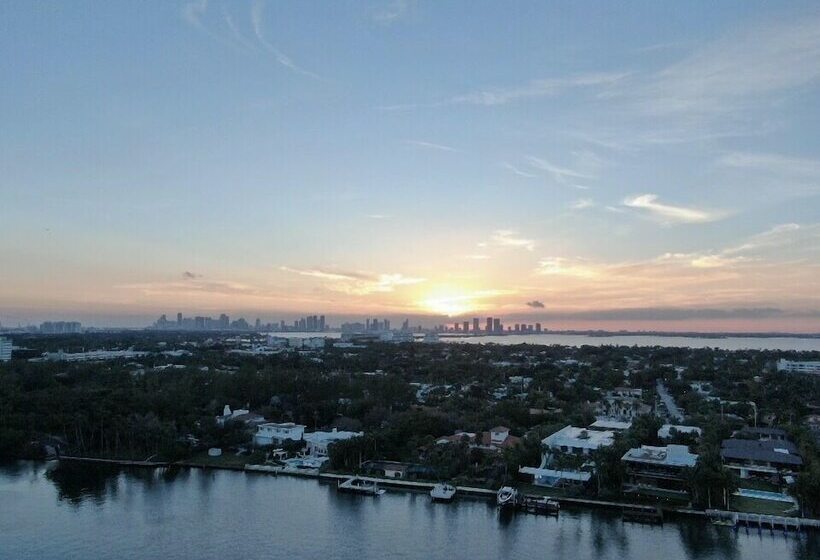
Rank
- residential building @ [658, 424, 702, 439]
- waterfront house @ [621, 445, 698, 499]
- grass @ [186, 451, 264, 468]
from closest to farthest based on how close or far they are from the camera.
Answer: waterfront house @ [621, 445, 698, 499], grass @ [186, 451, 264, 468], residential building @ [658, 424, 702, 439]

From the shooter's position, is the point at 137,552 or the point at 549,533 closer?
the point at 137,552

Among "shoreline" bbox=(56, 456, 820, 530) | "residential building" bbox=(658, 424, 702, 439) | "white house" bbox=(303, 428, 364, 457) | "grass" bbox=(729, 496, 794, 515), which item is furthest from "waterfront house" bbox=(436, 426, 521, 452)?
"grass" bbox=(729, 496, 794, 515)

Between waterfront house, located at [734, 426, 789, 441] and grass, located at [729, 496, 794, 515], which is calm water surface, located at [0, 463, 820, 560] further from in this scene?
waterfront house, located at [734, 426, 789, 441]

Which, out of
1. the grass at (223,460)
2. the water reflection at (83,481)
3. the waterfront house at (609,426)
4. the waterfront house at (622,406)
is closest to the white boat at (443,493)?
the grass at (223,460)

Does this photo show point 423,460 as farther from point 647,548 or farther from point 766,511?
point 766,511

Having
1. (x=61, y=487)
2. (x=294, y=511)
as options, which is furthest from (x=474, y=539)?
(x=61, y=487)

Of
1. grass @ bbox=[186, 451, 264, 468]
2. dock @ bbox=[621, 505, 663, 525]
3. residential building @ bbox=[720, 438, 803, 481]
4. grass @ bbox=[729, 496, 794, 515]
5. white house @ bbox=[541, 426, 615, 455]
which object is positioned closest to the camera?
dock @ bbox=[621, 505, 663, 525]

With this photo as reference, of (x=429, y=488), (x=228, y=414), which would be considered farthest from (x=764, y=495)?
(x=228, y=414)
